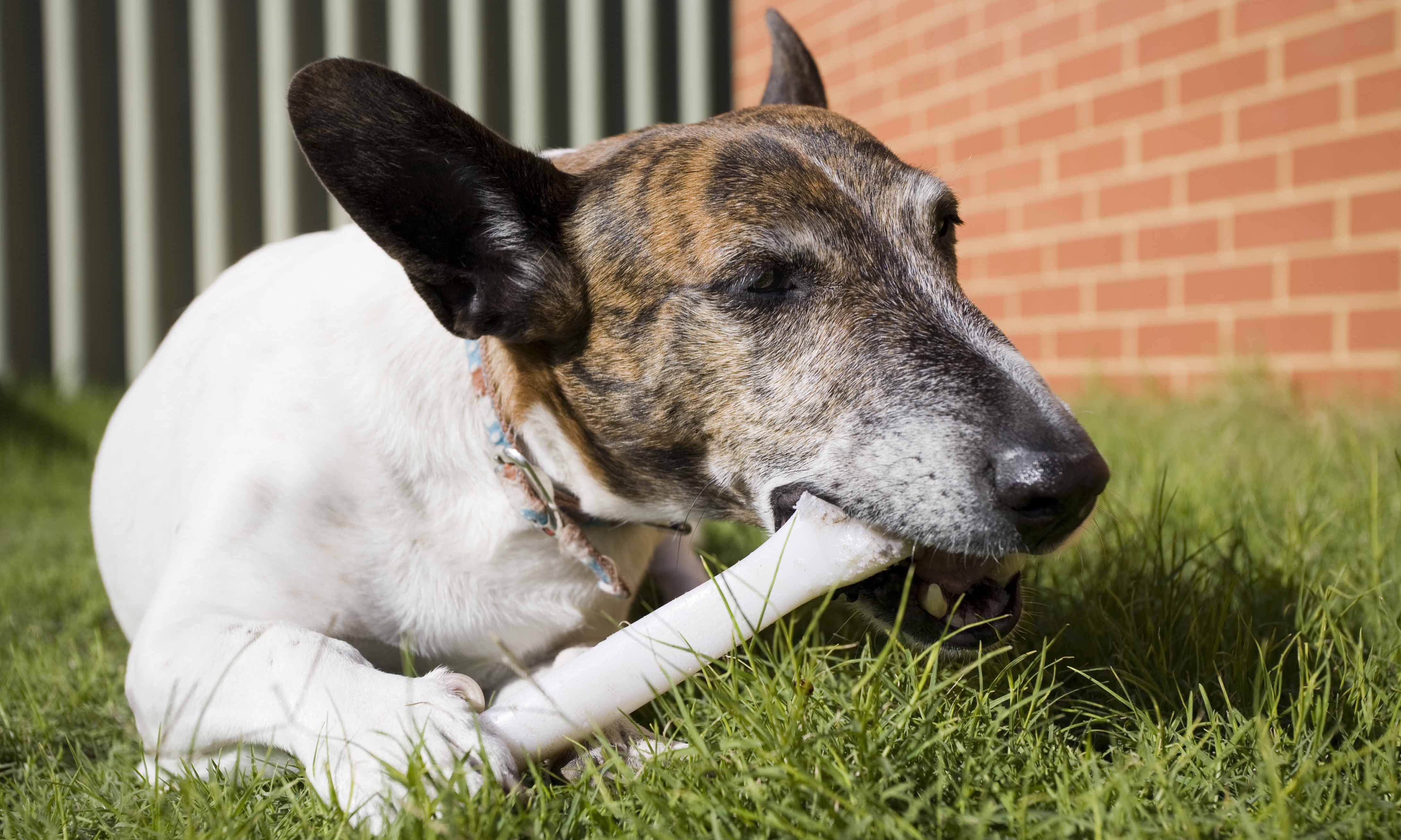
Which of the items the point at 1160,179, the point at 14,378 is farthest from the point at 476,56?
the point at 1160,179

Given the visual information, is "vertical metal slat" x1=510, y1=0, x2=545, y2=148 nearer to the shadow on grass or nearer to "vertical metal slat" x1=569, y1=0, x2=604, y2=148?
"vertical metal slat" x1=569, y1=0, x2=604, y2=148

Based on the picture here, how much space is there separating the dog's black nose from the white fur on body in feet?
2.46

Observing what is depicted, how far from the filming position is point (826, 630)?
2305 mm

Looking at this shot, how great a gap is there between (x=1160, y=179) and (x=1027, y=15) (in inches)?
42.4

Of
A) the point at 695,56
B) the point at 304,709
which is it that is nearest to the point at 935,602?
the point at 304,709

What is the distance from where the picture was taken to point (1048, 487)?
152cm

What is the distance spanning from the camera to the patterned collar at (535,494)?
204 cm

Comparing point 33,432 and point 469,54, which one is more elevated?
point 469,54

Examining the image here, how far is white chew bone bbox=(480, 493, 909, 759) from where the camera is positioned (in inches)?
62.9

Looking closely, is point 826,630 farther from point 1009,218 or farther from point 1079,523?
point 1009,218

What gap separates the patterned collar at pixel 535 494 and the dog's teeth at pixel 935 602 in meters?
0.52

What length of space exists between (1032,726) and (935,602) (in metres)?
0.25

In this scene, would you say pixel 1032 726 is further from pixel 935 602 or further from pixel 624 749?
pixel 624 749

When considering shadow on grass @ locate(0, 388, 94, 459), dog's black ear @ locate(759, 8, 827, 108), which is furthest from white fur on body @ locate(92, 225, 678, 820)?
shadow on grass @ locate(0, 388, 94, 459)
